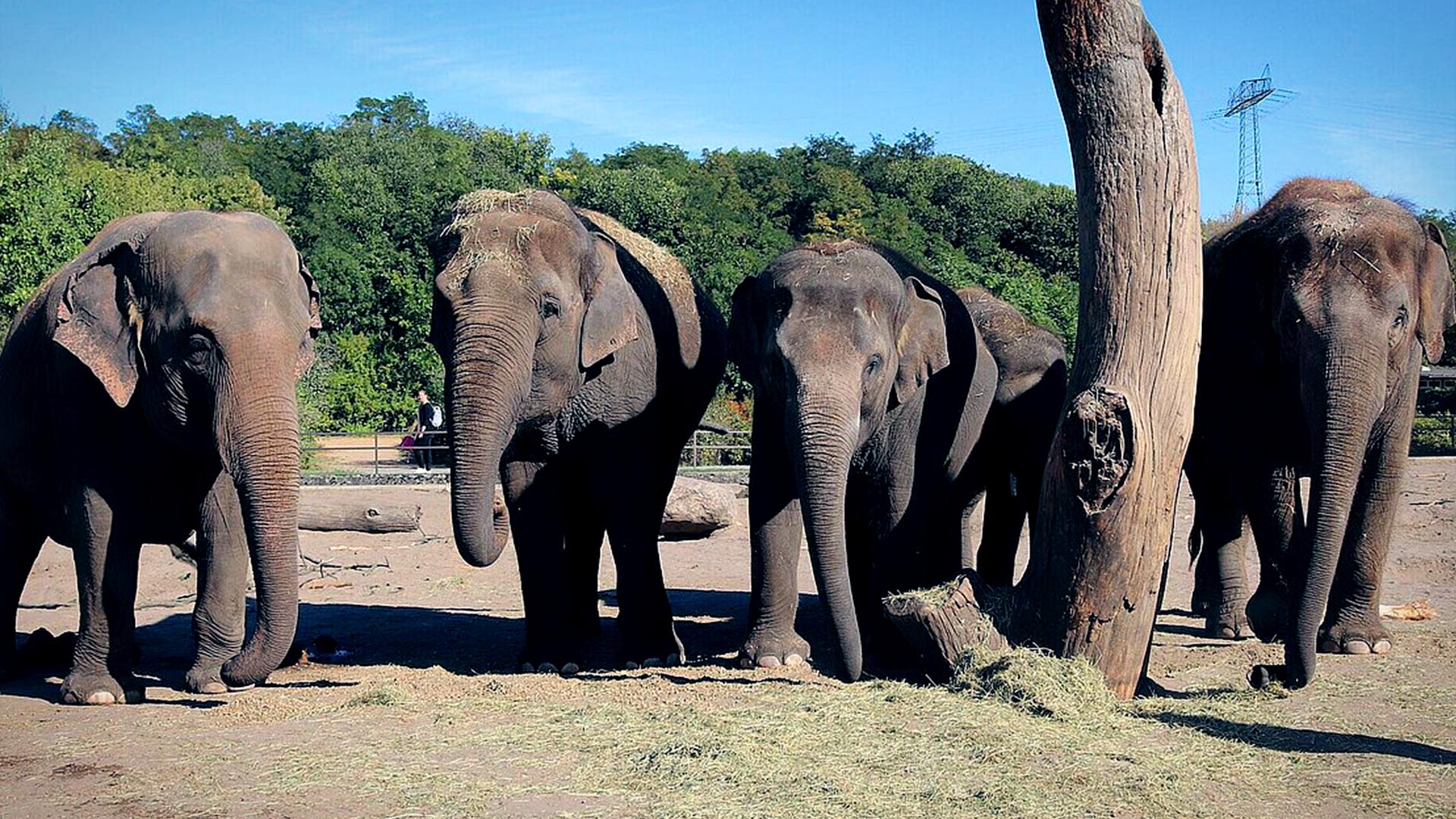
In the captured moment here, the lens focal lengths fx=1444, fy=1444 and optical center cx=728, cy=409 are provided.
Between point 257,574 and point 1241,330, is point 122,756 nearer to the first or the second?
point 257,574

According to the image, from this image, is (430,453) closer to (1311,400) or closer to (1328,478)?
(1311,400)

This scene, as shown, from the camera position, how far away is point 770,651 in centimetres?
829

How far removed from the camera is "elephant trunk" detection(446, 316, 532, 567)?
7.46 meters

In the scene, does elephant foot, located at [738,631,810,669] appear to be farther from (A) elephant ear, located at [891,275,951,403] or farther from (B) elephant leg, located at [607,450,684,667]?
Result: (A) elephant ear, located at [891,275,951,403]

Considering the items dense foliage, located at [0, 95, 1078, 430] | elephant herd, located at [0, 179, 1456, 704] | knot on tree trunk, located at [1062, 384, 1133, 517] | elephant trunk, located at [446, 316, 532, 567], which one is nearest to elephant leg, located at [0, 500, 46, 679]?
elephant herd, located at [0, 179, 1456, 704]

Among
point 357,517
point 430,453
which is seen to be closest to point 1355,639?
point 357,517

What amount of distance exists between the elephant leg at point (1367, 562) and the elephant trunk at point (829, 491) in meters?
3.32

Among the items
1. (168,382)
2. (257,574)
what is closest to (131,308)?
(168,382)

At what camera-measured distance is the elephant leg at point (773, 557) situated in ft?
27.3

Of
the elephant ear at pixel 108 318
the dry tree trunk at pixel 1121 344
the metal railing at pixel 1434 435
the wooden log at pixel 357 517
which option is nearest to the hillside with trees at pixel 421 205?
the metal railing at pixel 1434 435

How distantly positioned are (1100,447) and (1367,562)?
288cm

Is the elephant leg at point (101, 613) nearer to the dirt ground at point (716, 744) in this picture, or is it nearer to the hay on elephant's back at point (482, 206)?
the dirt ground at point (716, 744)

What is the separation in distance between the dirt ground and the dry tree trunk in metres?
0.59

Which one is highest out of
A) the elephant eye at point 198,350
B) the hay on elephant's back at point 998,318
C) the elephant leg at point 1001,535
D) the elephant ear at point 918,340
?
the hay on elephant's back at point 998,318
